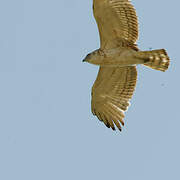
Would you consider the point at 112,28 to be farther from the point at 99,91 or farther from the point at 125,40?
the point at 99,91

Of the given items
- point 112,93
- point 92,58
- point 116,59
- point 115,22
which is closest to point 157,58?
point 116,59

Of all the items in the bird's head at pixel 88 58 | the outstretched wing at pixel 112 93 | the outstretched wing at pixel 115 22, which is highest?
the outstretched wing at pixel 115 22

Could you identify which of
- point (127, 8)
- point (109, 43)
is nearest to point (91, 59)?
point (109, 43)

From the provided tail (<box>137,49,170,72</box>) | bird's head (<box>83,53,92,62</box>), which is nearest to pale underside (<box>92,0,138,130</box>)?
tail (<box>137,49,170,72</box>)

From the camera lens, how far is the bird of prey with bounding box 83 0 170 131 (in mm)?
12703

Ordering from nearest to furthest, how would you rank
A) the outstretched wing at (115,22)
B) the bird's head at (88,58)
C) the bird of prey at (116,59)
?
the outstretched wing at (115,22) → the bird of prey at (116,59) → the bird's head at (88,58)

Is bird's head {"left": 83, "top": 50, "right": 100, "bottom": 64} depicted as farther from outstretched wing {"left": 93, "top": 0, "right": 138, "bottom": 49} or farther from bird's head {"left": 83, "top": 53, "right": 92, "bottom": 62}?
outstretched wing {"left": 93, "top": 0, "right": 138, "bottom": 49}

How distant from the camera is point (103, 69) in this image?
44.5 ft

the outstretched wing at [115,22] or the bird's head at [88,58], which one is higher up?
the outstretched wing at [115,22]

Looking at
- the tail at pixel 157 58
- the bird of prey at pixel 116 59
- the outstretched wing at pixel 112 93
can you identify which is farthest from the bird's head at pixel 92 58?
the tail at pixel 157 58

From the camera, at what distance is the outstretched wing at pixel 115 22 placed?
12.6m

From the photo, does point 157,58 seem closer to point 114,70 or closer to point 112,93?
point 114,70

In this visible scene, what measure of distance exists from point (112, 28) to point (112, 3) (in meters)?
0.66

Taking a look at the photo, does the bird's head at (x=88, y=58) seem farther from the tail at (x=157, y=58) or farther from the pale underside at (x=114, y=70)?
the tail at (x=157, y=58)
